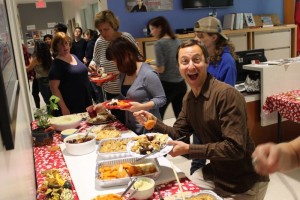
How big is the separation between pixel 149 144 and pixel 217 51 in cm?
114

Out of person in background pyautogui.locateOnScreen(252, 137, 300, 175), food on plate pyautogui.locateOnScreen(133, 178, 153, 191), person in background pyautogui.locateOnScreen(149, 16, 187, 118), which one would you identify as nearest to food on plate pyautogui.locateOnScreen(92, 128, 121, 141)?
food on plate pyautogui.locateOnScreen(133, 178, 153, 191)

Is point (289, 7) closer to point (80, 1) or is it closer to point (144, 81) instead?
point (144, 81)

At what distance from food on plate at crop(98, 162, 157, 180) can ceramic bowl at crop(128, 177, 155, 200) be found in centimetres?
9

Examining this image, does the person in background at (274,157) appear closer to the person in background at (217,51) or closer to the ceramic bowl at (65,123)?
the person in background at (217,51)

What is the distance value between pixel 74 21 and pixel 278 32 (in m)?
7.42

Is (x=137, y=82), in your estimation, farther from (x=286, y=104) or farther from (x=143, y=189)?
(x=286, y=104)

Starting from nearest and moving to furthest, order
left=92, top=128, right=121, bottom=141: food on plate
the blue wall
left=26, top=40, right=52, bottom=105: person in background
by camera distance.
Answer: left=92, top=128, right=121, bottom=141: food on plate < left=26, top=40, right=52, bottom=105: person in background < the blue wall

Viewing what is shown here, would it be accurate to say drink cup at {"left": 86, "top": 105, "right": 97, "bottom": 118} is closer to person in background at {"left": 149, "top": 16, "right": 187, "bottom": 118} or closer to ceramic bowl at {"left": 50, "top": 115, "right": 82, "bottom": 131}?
ceramic bowl at {"left": 50, "top": 115, "right": 82, "bottom": 131}

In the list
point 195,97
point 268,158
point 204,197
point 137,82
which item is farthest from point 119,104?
point 268,158

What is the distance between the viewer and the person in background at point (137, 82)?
2.18 meters

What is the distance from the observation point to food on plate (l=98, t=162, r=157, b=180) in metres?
1.38

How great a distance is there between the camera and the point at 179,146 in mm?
1490

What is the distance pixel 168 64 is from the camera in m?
3.44

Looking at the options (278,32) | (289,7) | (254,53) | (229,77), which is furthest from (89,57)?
(289,7)
